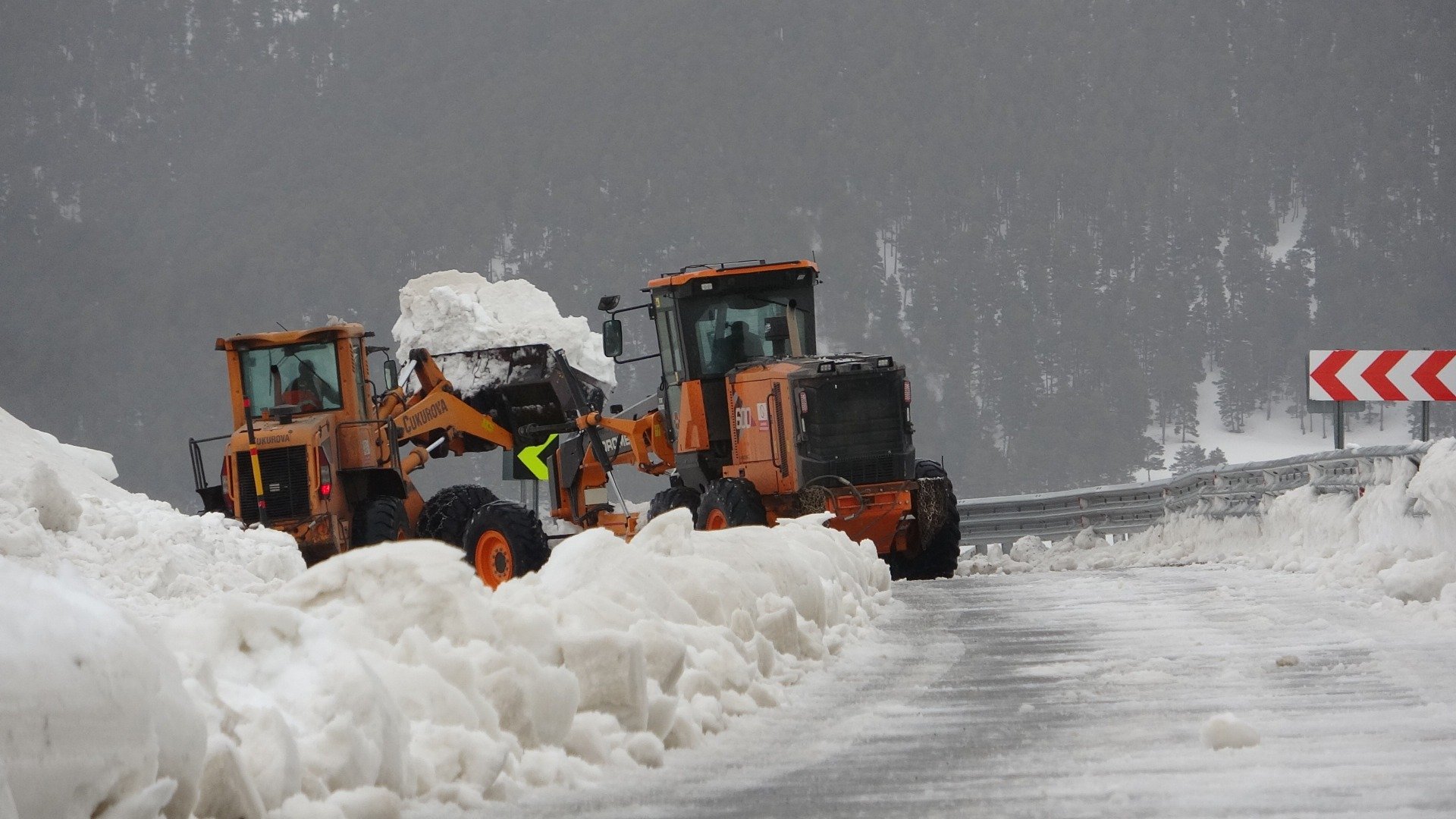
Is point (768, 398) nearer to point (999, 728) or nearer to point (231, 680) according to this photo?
point (999, 728)

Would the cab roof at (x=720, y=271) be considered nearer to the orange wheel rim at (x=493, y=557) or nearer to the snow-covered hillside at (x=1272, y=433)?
the orange wheel rim at (x=493, y=557)

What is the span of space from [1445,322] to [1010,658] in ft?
500

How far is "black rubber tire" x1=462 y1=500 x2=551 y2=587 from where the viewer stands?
16109 mm

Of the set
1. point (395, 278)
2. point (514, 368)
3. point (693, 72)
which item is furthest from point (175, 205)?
point (514, 368)

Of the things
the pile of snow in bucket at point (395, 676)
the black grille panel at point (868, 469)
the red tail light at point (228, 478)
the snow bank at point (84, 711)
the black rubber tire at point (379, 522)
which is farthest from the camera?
the black rubber tire at point (379, 522)

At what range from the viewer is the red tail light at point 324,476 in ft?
57.4

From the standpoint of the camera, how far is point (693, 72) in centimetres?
17812

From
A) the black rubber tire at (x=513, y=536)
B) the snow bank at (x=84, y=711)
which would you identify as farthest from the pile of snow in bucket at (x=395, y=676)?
the black rubber tire at (x=513, y=536)

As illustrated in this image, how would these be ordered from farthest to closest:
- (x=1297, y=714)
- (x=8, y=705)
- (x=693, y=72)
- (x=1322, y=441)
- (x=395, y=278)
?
1. (x=693, y=72)
2. (x=395, y=278)
3. (x=1322, y=441)
4. (x=1297, y=714)
5. (x=8, y=705)

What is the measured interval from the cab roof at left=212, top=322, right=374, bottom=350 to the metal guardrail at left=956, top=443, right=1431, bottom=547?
318 inches

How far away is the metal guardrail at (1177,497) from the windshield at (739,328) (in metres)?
4.61

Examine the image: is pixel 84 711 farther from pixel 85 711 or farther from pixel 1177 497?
pixel 1177 497

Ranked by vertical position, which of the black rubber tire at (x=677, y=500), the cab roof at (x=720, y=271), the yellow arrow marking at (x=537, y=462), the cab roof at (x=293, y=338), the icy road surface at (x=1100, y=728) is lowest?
the icy road surface at (x=1100, y=728)

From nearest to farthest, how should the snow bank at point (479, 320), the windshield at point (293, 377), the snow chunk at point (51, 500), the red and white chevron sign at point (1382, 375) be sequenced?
the snow chunk at point (51, 500) < the red and white chevron sign at point (1382, 375) < the windshield at point (293, 377) < the snow bank at point (479, 320)
